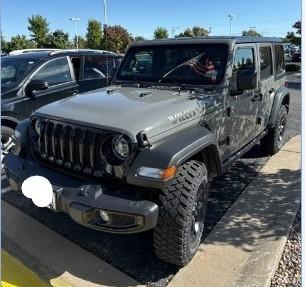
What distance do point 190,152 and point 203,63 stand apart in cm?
150

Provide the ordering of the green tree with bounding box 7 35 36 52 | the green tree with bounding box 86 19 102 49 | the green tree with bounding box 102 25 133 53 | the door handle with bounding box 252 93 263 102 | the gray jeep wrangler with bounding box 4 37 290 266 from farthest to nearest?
the green tree with bounding box 7 35 36 52
the green tree with bounding box 86 19 102 49
the green tree with bounding box 102 25 133 53
the door handle with bounding box 252 93 263 102
the gray jeep wrangler with bounding box 4 37 290 266

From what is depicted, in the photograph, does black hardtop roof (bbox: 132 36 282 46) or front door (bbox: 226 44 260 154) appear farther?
black hardtop roof (bbox: 132 36 282 46)

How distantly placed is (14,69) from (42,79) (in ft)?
1.62

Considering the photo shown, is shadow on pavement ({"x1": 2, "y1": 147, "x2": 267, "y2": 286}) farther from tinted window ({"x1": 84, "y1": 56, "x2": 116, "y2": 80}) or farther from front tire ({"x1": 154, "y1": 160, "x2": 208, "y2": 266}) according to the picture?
tinted window ({"x1": 84, "y1": 56, "x2": 116, "y2": 80})

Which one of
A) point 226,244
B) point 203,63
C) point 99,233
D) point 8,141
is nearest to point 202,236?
point 226,244

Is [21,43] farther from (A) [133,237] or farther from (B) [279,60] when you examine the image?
(A) [133,237]

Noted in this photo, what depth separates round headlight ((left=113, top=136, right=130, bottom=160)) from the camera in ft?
10.00

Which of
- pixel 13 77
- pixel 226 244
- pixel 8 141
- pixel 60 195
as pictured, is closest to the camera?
pixel 60 195

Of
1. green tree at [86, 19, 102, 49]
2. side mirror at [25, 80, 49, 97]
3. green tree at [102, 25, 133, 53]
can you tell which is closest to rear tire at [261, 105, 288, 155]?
side mirror at [25, 80, 49, 97]

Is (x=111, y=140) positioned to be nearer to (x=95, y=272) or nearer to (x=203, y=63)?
(x=95, y=272)

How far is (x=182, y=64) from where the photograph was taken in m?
4.38

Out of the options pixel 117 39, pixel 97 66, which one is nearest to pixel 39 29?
pixel 117 39

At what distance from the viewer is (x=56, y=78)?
Result: 21.4ft

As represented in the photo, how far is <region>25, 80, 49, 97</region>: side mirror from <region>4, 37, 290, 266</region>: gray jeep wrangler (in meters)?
1.56
